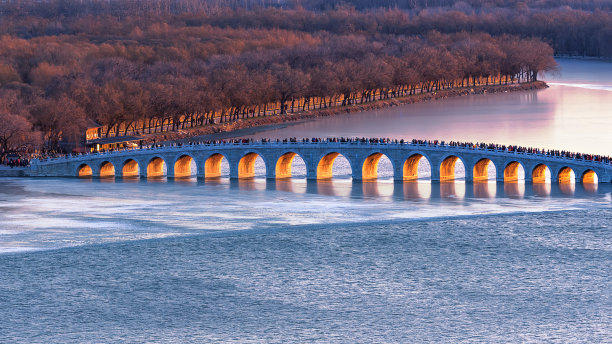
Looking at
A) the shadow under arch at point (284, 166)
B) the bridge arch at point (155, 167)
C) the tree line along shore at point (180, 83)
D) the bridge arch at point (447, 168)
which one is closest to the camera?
the bridge arch at point (447, 168)

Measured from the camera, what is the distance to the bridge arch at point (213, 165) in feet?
342

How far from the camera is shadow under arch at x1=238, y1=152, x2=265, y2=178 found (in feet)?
339

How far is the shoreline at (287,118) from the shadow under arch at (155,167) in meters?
23.9

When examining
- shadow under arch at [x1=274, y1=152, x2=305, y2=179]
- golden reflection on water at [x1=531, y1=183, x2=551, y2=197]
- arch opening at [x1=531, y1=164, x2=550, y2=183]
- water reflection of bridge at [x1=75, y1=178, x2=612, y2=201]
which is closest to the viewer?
golden reflection on water at [x1=531, y1=183, x2=551, y2=197]

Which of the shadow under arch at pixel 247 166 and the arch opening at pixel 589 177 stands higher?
the shadow under arch at pixel 247 166

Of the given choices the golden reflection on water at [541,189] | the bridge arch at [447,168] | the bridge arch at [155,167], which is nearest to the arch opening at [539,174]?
the golden reflection on water at [541,189]

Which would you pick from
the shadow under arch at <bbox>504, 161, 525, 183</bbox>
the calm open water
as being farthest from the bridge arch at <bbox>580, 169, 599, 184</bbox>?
the shadow under arch at <bbox>504, 161, 525, 183</bbox>

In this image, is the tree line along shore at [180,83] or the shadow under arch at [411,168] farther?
the tree line along shore at [180,83]

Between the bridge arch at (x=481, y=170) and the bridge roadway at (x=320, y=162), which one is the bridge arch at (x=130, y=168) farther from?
the bridge arch at (x=481, y=170)

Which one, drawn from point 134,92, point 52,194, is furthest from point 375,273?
point 134,92

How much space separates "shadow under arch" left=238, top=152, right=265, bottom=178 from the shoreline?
29757 mm

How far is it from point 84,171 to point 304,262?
47576 millimetres

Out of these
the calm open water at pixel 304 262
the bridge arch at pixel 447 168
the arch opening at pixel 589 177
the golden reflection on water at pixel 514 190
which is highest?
the bridge arch at pixel 447 168

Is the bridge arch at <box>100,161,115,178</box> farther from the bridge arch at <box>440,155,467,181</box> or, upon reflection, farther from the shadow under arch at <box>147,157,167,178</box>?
the bridge arch at <box>440,155,467,181</box>
